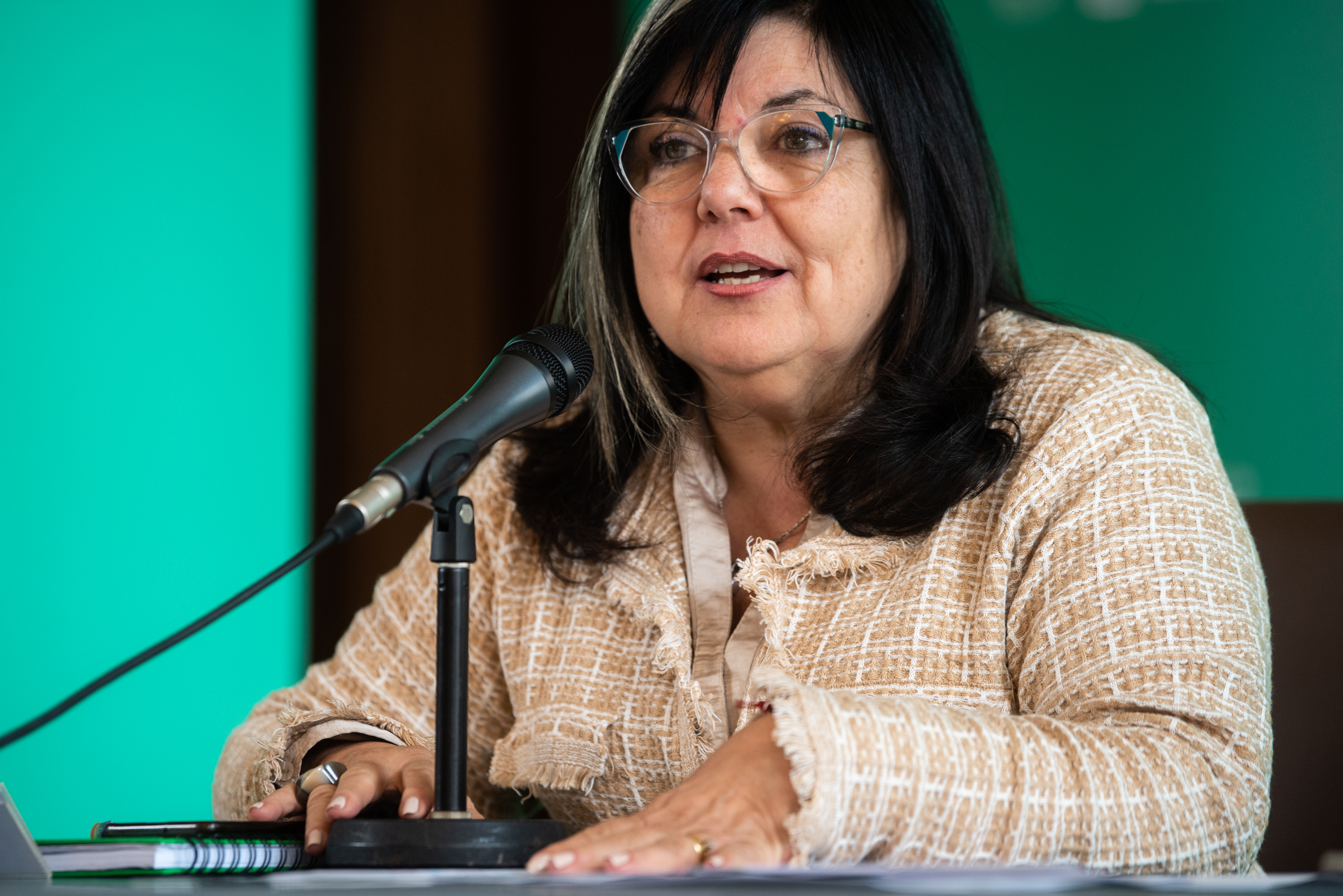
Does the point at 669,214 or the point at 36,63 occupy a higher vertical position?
the point at 36,63

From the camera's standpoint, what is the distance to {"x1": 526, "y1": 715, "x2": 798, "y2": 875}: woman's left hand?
80 centimetres

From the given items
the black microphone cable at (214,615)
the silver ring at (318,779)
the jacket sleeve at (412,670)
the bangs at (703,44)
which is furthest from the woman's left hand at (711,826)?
the bangs at (703,44)

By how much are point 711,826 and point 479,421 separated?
13.3 inches

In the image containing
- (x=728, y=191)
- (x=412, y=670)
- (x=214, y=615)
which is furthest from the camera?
(x=412, y=670)

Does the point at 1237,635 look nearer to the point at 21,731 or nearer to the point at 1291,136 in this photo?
the point at 21,731

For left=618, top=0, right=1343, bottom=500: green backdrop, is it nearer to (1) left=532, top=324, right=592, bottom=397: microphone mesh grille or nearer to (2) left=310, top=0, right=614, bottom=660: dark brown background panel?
(2) left=310, top=0, right=614, bottom=660: dark brown background panel

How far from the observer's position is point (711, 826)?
0.86 metres

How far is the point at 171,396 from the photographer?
2.71 meters

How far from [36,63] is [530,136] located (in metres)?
1.13

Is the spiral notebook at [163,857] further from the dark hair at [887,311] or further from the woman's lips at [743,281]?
the woman's lips at [743,281]

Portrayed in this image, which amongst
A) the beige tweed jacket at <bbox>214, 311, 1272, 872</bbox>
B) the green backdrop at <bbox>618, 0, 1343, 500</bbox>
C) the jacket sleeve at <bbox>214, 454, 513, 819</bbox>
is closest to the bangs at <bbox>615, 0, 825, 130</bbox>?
the beige tweed jacket at <bbox>214, 311, 1272, 872</bbox>

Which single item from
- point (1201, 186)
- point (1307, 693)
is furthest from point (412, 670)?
point (1201, 186)

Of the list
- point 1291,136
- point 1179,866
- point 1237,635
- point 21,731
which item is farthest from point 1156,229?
point 21,731

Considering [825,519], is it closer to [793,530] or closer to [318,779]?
[793,530]
